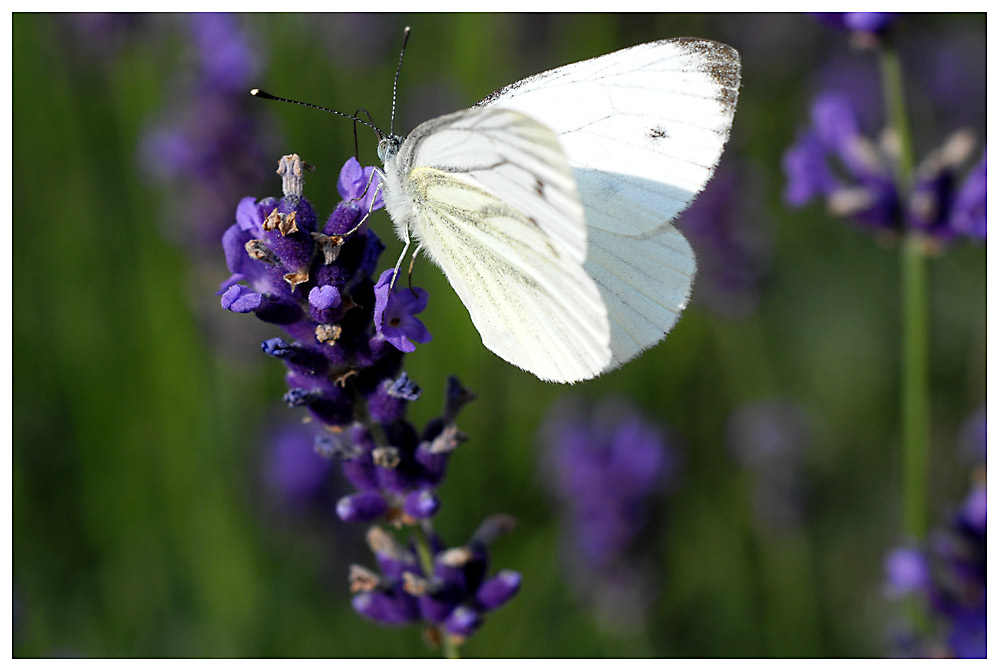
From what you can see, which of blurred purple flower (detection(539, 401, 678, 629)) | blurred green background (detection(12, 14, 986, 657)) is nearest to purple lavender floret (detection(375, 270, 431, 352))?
blurred purple flower (detection(539, 401, 678, 629))

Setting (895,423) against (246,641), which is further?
(895,423)

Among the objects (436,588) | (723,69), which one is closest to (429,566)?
(436,588)

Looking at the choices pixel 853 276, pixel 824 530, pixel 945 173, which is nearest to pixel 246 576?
pixel 824 530

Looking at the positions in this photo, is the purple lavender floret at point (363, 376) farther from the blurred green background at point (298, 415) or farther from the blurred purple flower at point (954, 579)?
the blurred green background at point (298, 415)

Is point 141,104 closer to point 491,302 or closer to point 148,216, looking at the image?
point 148,216

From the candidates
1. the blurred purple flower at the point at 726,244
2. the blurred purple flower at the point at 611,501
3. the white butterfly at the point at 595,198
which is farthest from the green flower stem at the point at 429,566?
the blurred purple flower at the point at 726,244
